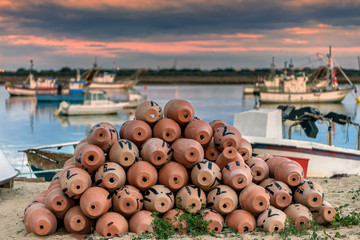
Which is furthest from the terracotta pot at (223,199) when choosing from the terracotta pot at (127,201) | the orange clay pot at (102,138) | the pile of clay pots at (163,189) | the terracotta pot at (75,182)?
the terracotta pot at (75,182)

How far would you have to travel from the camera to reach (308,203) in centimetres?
666

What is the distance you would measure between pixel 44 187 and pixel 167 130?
189 inches

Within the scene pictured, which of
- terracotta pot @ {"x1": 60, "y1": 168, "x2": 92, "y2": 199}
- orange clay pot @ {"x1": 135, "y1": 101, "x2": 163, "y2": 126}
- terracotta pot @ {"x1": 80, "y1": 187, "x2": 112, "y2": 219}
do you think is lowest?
terracotta pot @ {"x1": 80, "y1": 187, "x2": 112, "y2": 219}

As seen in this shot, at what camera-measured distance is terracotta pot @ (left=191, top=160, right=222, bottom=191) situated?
6.39 meters

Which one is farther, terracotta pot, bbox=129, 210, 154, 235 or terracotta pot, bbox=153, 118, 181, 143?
terracotta pot, bbox=153, 118, 181, 143

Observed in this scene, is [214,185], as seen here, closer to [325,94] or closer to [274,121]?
[274,121]

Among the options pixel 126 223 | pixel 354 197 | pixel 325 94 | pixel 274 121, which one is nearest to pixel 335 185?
pixel 354 197

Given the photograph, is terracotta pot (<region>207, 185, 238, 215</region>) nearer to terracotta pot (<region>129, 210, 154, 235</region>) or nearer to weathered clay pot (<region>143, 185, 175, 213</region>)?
weathered clay pot (<region>143, 185, 175, 213</region>)

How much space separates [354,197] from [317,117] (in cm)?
603

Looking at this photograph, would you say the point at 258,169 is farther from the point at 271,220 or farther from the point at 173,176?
the point at 173,176

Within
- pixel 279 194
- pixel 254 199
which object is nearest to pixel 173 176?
pixel 254 199

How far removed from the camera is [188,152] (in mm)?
6512

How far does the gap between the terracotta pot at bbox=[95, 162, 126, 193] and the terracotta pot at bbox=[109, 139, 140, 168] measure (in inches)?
4.4

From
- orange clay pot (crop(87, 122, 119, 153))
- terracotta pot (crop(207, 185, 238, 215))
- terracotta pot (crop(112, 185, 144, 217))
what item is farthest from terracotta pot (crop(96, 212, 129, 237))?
terracotta pot (crop(207, 185, 238, 215))
